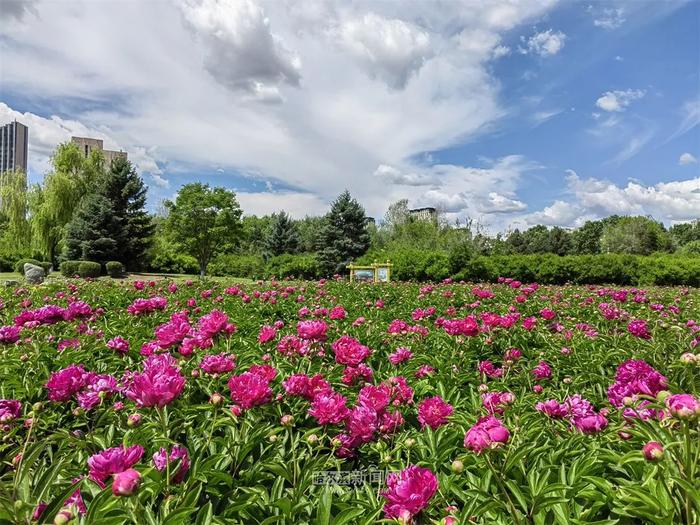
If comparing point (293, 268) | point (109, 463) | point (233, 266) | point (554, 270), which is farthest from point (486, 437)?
point (233, 266)

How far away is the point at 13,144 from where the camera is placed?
362 feet

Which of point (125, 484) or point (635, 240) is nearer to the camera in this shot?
point (125, 484)

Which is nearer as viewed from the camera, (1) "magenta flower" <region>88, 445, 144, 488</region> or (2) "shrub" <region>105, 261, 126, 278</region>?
(1) "magenta flower" <region>88, 445, 144, 488</region>

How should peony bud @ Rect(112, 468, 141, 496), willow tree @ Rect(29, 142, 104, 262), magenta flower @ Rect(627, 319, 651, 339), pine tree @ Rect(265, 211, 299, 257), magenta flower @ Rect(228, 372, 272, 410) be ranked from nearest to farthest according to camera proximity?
peony bud @ Rect(112, 468, 141, 496) → magenta flower @ Rect(228, 372, 272, 410) → magenta flower @ Rect(627, 319, 651, 339) → willow tree @ Rect(29, 142, 104, 262) → pine tree @ Rect(265, 211, 299, 257)

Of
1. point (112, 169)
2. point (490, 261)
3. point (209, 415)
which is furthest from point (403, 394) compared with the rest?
point (112, 169)

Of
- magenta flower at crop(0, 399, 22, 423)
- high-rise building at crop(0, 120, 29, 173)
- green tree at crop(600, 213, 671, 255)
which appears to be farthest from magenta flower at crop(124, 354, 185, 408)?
high-rise building at crop(0, 120, 29, 173)

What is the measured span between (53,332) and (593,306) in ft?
17.6

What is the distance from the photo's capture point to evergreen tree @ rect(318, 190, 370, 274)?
2662cm

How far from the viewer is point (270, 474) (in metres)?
1.26

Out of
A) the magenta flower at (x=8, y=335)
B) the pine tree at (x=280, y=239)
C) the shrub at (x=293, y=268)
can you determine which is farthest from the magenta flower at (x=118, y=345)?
the pine tree at (x=280, y=239)

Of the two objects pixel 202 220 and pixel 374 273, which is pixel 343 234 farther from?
pixel 374 273

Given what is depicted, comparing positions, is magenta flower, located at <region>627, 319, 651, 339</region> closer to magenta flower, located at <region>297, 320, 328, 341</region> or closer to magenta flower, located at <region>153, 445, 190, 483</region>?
magenta flower, located at <region>297, 320, 328, 341</region>

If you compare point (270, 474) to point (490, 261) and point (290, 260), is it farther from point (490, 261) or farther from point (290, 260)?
point (290, 260)

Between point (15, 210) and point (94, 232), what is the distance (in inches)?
257
